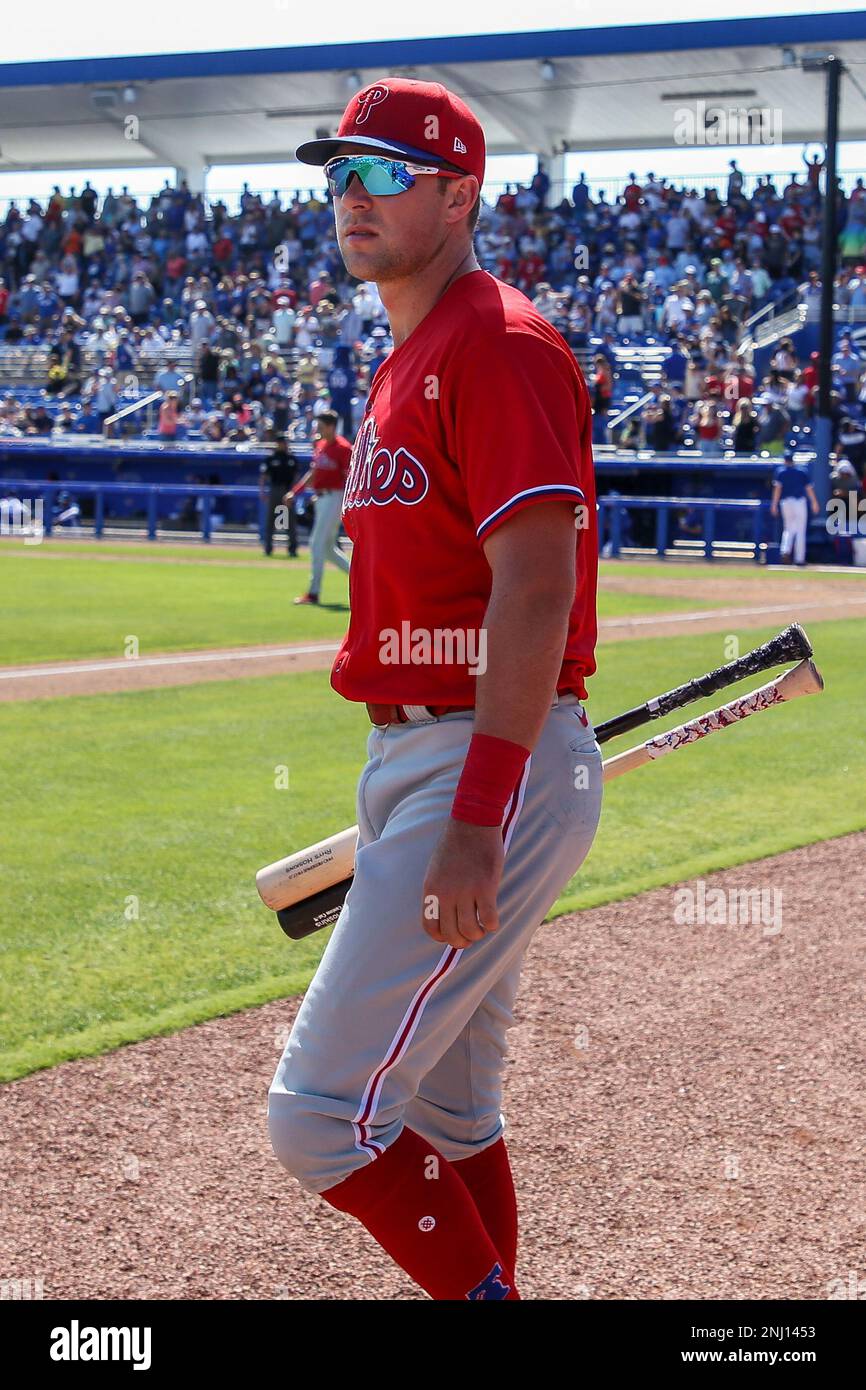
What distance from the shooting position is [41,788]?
Answer: 7871 millimetres

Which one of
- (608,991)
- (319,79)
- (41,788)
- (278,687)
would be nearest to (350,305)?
(319,79)

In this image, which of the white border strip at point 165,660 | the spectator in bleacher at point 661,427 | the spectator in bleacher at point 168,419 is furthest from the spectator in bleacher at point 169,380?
the white border strip at point 165,660

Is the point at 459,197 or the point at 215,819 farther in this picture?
the point at 215,819

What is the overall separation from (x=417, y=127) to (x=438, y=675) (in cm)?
93

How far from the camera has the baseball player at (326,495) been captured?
16.2 m

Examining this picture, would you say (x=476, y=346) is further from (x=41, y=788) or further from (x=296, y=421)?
(x=296, y=421)

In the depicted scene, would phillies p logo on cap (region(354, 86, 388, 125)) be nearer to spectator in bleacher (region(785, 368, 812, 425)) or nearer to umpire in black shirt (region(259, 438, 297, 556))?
umpire in black shirt (region(259, 438, 297, 556))

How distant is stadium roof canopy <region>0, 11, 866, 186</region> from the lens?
32.9 metres

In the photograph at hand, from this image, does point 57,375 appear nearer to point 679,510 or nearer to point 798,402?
point 679,510

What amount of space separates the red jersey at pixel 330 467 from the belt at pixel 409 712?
46.0 feet

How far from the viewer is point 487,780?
2.35 meters

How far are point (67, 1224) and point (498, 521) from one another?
190 centimetres

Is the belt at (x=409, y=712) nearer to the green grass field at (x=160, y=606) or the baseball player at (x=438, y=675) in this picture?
the baseball player at (x=438, y=675)

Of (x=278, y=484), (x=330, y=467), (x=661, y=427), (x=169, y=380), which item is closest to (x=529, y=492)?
(x=330, y=467)
